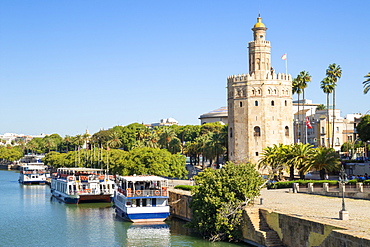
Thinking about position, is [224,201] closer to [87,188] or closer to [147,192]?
[147,192]

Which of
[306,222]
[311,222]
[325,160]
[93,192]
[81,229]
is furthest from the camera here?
[93,192]

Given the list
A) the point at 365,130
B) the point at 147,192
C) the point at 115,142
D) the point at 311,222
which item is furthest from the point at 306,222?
the point at 115,142

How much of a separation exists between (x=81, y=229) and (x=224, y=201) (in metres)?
13.7

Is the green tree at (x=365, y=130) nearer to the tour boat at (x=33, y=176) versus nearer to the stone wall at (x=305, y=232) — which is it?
the stone wall at (x=305, y=232)

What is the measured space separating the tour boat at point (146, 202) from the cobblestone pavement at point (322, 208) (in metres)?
8.07

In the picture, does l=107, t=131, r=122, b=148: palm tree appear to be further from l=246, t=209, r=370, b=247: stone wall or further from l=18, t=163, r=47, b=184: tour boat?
l=246, t=209, r=370, b=247: stone wall

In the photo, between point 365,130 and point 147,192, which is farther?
point 365,130

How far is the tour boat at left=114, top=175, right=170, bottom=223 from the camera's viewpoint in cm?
4250

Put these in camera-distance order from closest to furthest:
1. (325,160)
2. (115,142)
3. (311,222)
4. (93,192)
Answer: (311,222) → (325,160) → (93,192) → (115,142)

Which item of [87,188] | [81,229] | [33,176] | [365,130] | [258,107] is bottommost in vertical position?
[81,229]

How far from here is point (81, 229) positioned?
42.0 meters

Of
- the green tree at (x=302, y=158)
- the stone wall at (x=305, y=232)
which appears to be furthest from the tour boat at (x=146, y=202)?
the green tree at (x=302, y=158)

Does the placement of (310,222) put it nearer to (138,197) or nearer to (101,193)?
(138,197)

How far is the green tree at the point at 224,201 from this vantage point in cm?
3331
